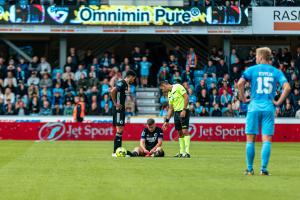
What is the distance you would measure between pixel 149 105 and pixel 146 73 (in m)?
1.48

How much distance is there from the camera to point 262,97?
47.3 feet

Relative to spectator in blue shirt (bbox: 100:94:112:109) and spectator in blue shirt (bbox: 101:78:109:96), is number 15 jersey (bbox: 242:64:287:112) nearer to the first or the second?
spectator in blue shirt (bbox: 100:94:112:109)

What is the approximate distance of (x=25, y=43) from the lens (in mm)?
46125

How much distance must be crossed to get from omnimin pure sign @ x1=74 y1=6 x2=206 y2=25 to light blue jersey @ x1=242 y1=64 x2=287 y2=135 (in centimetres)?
2737

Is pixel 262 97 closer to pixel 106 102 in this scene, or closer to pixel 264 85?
pixel 264 85

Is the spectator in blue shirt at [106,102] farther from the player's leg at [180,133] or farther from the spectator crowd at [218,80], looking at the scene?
the player's leg at [180,133]

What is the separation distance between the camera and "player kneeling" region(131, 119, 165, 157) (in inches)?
831

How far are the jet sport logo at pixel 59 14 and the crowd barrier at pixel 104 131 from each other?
23.9 feet

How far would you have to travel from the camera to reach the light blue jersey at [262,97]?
1433 centimetres

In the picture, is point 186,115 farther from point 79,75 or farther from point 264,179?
point 79,75

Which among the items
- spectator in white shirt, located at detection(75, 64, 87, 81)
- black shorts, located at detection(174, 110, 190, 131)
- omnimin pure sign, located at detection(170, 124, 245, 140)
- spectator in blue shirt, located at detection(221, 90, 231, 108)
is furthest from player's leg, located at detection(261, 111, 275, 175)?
spectator in white shirt, located at detection(75, 64, 87, 81)

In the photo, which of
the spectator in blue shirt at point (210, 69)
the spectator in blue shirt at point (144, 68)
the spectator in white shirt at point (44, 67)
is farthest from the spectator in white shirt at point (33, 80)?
the spectator in blue shirt at point (210, 69)

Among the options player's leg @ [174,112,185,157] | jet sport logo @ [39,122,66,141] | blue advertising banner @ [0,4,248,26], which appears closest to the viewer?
player's leg @ [174,112,185,157]

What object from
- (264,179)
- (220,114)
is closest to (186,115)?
(264,179)
